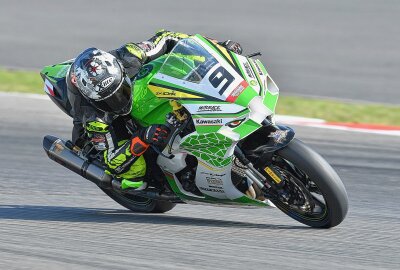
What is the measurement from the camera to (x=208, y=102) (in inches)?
225

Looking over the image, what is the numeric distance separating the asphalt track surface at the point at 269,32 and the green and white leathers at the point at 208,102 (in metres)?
6.01

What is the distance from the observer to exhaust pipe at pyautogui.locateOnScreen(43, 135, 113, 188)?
636 centimetres

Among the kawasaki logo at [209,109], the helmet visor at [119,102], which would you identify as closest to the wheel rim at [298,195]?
the kawasaki logo at [209,109]

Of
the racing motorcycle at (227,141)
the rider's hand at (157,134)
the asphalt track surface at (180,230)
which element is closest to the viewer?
the asphalt track surface at (180,230)

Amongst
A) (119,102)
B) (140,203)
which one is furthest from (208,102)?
(140,203)

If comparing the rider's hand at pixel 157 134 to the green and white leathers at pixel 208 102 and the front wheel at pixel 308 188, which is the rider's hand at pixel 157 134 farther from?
the front wheel at pixel 308 188

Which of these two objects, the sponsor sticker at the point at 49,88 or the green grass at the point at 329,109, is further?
the green grass at the point at 329,109

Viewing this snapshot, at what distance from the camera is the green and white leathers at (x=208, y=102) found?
18.6 ft

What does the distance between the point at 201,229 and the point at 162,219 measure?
60cm

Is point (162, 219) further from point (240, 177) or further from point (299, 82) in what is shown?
point (299, 82)

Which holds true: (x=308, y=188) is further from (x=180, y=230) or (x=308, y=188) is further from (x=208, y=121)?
(x=180, y=230)

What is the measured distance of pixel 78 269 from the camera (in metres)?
4.77

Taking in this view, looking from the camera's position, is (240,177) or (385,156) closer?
(240,177)

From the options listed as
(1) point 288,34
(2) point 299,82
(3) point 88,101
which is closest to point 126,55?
(3) point 88,101
